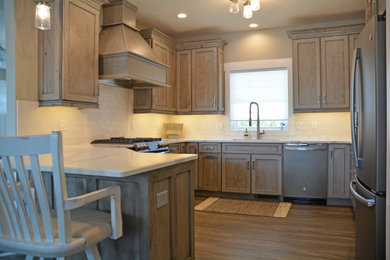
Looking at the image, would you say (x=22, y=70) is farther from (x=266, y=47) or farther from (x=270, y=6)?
(x=266, y=47)

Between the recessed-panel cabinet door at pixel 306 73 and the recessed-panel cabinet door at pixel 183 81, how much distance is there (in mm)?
1662

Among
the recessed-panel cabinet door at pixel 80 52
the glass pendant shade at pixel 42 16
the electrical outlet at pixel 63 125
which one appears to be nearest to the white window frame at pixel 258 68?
the recessed-panel cabinet door at pixel 80 52

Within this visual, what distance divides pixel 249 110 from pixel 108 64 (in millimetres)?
2484

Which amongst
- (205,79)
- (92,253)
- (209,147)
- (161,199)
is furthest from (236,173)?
(92,253)

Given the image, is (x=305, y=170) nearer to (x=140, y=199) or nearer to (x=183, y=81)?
(x=183, y=81)

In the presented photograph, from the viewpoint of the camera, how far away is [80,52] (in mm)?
3264

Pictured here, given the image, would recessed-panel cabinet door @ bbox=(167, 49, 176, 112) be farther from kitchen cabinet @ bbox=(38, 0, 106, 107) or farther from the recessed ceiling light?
kitchen cabinet @ bbox=(38, 0, 106, 107)

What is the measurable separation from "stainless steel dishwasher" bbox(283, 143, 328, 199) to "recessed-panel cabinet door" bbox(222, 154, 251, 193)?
1.68 feet

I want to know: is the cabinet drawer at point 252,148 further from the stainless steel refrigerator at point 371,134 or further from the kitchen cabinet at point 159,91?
the stainless steel refrigerator at point 371,134

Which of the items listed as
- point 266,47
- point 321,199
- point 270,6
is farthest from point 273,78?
point 321,199

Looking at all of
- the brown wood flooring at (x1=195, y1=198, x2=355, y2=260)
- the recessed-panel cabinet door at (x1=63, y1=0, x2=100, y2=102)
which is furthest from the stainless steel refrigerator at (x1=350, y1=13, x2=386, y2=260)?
the recessed-panel cabinet door at (x1=63, y1=0, x2=100, y2=102)

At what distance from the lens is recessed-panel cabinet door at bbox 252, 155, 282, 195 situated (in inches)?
177

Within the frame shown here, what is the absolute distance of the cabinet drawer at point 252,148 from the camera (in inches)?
177

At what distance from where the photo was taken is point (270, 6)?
4.25 meters
